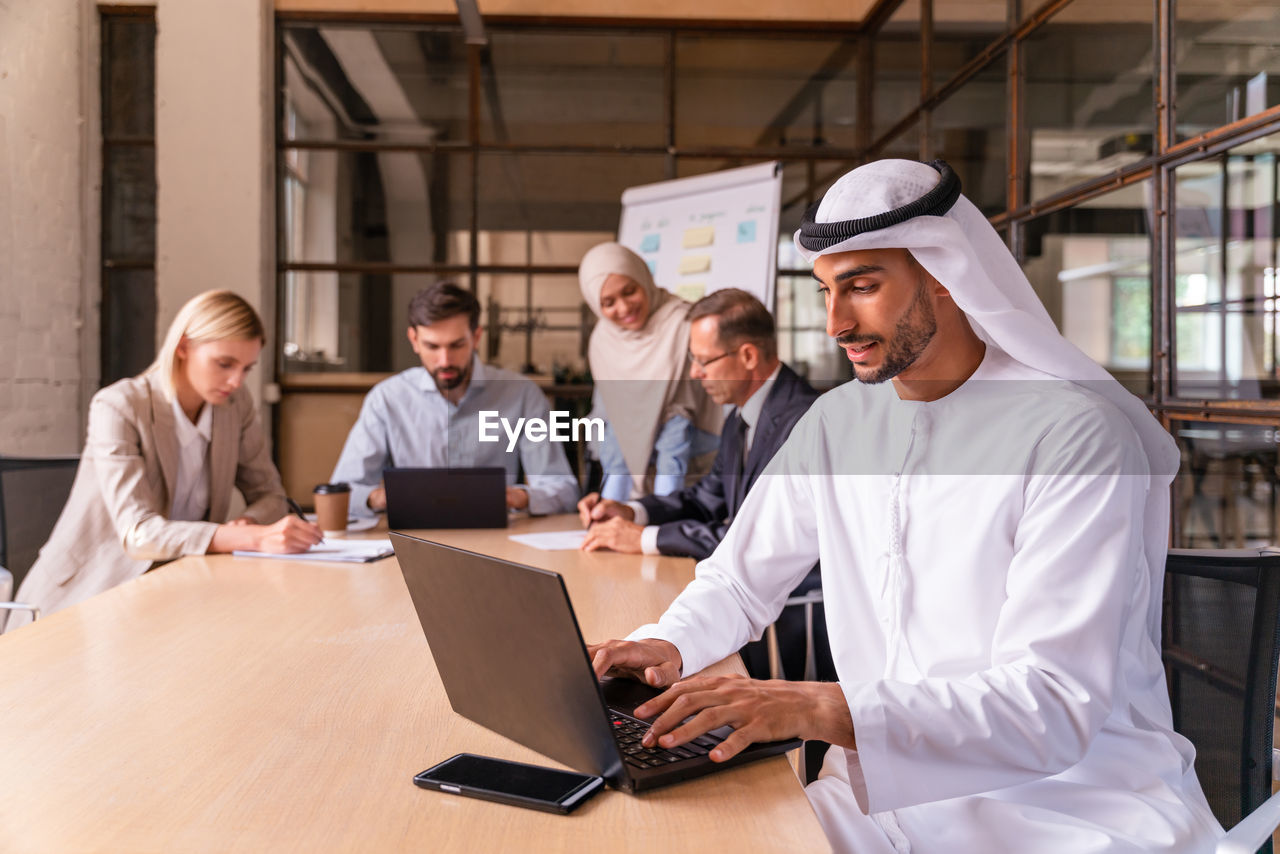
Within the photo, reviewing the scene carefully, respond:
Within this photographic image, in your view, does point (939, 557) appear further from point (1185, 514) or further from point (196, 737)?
point (1185, 514)

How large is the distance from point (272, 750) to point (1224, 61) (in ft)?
8.74

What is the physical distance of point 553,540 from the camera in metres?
2.54

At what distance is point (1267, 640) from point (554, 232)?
4.41m

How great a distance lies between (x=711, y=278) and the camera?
4590mm

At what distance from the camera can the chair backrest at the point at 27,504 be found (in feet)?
8.79

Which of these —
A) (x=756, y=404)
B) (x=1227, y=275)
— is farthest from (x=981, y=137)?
(x=756, y=404)

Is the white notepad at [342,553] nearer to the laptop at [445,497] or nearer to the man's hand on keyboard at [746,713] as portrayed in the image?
the laptop at [445,497]

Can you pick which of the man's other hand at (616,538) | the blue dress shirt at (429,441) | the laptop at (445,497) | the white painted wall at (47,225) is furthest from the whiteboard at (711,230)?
the white painted wall at (47,225)

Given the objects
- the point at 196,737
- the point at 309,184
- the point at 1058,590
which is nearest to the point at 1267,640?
the point at 1058,590

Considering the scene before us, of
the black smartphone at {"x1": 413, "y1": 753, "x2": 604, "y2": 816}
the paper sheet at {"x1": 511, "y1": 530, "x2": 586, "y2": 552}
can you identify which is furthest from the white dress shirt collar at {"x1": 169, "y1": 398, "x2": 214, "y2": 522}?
the black smartphone at {"x1": 413, "y1": 753, "x2": 604, "y2": 816}

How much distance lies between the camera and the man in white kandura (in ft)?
3.47

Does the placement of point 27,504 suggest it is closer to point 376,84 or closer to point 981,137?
point 376,84

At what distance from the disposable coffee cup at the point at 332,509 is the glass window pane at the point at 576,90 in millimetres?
3195

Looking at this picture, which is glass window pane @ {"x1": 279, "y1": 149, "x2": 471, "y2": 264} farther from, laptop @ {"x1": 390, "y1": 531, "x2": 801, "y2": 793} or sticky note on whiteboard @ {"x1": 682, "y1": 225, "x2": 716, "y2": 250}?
laptop @ {"x1": 390, "y1": 531, "x2": 801, "y2": 793}
